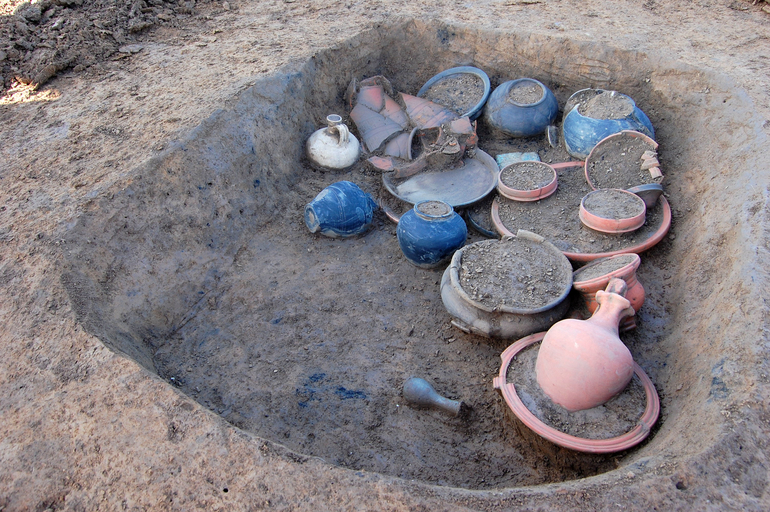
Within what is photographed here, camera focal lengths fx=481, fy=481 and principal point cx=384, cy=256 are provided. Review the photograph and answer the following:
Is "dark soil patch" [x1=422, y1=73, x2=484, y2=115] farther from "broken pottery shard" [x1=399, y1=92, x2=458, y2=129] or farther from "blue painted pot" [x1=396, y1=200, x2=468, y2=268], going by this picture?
"blue painted pot" [x1=396, y1=200, x2=468, y2=268]

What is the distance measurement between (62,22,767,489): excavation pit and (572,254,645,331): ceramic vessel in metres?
0.24

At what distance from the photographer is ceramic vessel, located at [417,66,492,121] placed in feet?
15.2

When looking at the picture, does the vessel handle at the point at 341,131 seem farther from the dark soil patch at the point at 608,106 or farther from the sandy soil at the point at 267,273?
the dark soil patch at the point at 608,106

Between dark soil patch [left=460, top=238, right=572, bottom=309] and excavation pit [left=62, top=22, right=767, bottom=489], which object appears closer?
excavation pit [left=62, top=22, right=767, bottom=489]

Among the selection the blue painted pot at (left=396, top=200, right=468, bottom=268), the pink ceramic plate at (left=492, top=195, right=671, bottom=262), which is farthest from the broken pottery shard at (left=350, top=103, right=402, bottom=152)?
the pink ceramic plate at (left=492, top=195, right=671, bottom=262)

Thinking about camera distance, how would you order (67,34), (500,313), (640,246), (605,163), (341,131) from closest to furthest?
1. (500,313)
2. (640,246)
3. (605,163)
4. (341,131)
5. (67,34)

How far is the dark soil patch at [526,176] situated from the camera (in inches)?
150

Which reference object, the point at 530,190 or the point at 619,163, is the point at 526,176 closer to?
the point at 530,190

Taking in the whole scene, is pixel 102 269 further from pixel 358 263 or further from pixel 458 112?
pixel 458 112

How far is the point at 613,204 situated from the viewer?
11.2ft

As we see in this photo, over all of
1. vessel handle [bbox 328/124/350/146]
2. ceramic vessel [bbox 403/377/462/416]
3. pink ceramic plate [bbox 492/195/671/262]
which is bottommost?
ceramic vessel [bbox 403/377/462/416]

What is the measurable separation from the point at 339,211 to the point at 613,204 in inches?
79.2

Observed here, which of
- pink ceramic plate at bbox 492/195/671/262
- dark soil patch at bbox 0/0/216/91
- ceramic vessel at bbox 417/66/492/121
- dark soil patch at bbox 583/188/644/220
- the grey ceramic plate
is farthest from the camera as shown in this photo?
dark soil patch at bbox 0/0/216/91

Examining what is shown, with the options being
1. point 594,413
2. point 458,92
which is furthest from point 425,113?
point 594,413
